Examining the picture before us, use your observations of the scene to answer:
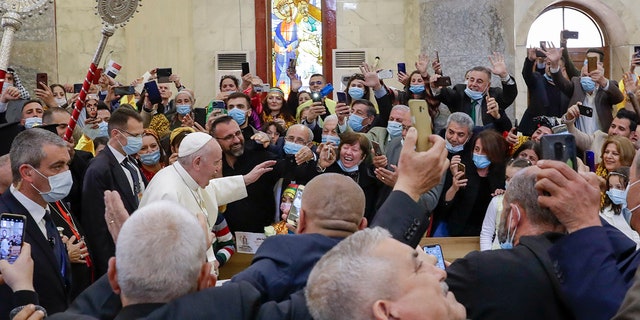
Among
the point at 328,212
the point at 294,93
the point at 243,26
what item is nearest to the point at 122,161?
the point at 328,212

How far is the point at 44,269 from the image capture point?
4699 mm

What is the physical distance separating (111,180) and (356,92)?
4.43m

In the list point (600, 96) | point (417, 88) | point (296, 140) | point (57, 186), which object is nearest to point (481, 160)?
point (296, 140)

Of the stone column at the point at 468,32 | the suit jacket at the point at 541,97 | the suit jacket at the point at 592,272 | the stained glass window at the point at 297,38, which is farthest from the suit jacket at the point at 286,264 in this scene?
the stained glass window at the point at 297,38

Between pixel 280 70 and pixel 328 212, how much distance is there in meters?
12.5

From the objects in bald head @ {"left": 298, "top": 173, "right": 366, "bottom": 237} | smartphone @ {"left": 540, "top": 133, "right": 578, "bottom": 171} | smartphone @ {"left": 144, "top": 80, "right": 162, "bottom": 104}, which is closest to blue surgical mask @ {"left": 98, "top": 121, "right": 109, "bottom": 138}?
smartphone @ {"left": 144, "top": 80, "right": 162, "bottom": 104}

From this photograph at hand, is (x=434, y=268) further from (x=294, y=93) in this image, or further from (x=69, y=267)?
(x=294, y=93)

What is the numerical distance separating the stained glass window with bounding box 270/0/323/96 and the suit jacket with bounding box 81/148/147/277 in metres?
9.44

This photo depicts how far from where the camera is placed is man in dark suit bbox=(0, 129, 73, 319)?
4711 mm

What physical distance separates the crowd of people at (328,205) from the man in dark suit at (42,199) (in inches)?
0.5

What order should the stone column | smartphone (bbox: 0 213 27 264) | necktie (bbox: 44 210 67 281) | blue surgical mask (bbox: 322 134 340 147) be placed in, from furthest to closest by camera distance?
the stone column < blue surgical mask (bbox: 322 134 340 147) < necktie (bbox: 44 210 67 281) < smartphone (bbox: 0 213 27 264)

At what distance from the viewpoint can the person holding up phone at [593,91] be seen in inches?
394

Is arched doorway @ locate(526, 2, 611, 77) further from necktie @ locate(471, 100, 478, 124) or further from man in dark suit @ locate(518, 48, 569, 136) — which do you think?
necktie @ locate(471, 100, 478, 124)

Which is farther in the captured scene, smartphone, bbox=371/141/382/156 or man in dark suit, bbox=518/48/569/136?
man in dark suit, bbox=518/48/569/136
